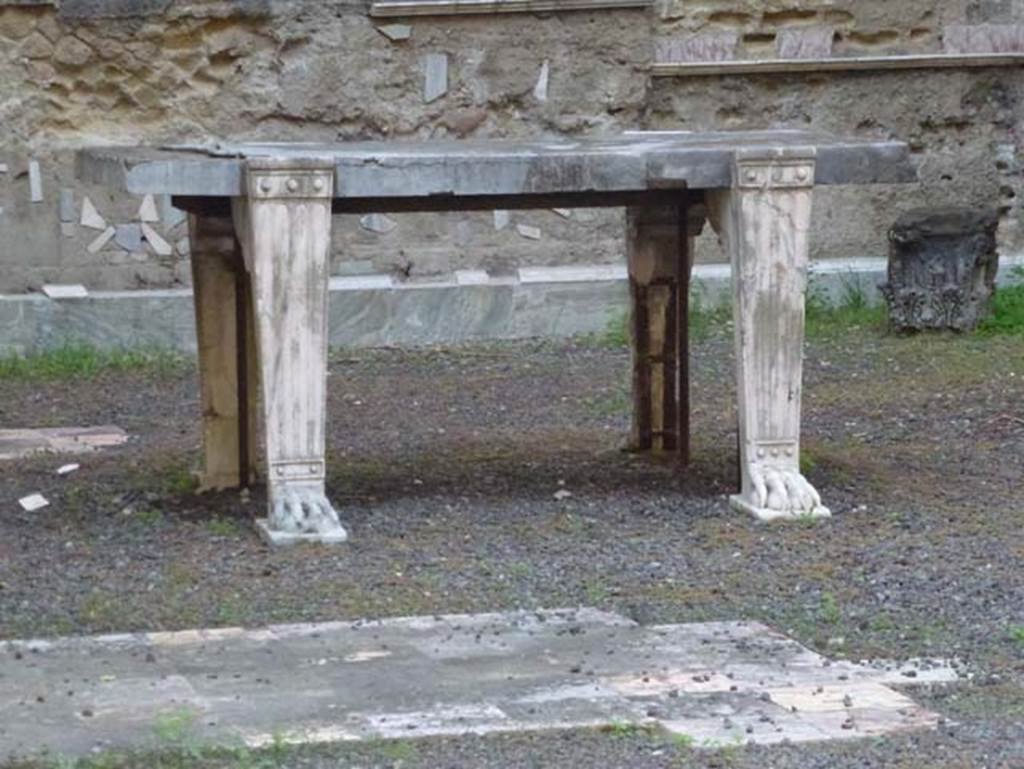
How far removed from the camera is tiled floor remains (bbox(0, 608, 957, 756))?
4.66m

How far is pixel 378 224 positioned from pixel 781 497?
4.57 metres

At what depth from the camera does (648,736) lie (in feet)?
15.1

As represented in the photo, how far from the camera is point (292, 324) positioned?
6.57 m

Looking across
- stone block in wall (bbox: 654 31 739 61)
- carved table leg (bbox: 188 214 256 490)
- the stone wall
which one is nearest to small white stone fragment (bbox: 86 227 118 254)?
the stone wall

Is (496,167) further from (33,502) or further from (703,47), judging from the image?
(703,47)

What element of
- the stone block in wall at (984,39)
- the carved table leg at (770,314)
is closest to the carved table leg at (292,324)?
the carved table leg at (770,314)

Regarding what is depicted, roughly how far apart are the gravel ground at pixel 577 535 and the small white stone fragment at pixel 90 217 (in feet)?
4.02

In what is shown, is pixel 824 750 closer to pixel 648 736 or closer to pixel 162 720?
pixel 648 736

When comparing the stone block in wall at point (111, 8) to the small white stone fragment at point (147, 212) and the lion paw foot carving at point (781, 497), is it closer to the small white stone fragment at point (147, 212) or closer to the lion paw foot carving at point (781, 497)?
the small white stone fragment at point (147, 212)

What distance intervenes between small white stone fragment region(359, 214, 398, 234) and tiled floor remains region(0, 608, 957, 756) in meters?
5.55

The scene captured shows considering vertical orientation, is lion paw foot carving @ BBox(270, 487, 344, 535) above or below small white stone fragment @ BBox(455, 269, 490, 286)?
below

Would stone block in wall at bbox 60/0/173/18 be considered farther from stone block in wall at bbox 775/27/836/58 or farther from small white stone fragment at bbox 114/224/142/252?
stone block in wall at bbox 775/27/836/58

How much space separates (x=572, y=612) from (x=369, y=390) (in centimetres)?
415

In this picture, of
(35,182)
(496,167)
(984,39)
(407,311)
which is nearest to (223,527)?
(496,167)
